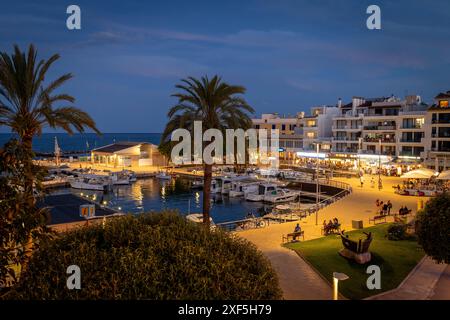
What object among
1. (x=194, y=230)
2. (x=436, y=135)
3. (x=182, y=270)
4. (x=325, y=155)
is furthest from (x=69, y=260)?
(x=325, y=155)

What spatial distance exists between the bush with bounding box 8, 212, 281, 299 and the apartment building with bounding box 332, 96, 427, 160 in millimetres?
60187

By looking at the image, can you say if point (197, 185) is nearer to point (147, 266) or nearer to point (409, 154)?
point (409, 154)

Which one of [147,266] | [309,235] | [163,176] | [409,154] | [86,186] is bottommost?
[86,186]

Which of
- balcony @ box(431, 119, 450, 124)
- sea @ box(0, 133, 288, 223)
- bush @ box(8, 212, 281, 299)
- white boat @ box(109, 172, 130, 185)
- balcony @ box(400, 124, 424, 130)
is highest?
balcony @ box(431, 119, 450, 124)

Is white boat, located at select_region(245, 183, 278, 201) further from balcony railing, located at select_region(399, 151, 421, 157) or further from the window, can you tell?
the window

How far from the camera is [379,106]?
246 feet

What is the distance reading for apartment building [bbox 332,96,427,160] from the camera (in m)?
67.3

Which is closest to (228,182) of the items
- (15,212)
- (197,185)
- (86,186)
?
(197,185)

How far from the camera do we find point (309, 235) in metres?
26.6

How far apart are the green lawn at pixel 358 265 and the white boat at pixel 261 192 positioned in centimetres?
3183

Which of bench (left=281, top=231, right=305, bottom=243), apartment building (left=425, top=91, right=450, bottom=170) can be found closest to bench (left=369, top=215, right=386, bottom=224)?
bench (left=281, top=231, right=305, bottom=243)

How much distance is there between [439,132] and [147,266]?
64.9 meters

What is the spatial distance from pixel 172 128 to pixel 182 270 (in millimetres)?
15750
